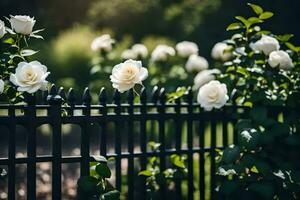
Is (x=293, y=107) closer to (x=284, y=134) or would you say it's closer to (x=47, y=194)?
(x=284, y=134)

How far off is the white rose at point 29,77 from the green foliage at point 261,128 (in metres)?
1.43

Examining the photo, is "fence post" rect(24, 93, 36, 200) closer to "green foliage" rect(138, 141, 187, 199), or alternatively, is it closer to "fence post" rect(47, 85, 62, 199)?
"fence post" rect(47, 85, 62, 199)

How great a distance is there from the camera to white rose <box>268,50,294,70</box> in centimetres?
403

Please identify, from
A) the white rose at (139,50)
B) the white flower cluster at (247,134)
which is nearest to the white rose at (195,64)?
the white rose at (139,50)

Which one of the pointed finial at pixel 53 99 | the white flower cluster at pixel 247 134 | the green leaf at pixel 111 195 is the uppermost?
the pointed finial at pixel 53 99

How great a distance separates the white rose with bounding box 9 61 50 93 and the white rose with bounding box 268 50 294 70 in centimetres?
177

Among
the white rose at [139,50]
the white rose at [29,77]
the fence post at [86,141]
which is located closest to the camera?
the white rose at [29,77]

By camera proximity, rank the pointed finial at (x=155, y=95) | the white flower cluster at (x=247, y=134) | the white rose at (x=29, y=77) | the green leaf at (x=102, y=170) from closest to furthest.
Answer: the white rose at (x=29, y=77), the green leaf at (x=102, y=170), the white flower cluster at (x=247, y=134), the pointed finial at (x=155, y=95)

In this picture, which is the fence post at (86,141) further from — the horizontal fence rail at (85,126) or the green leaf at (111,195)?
the green leaf at (111,195)

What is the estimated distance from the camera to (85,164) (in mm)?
3508

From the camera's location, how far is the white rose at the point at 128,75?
11.0ft

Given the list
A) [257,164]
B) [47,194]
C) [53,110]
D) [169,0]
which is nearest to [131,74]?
[53,110]

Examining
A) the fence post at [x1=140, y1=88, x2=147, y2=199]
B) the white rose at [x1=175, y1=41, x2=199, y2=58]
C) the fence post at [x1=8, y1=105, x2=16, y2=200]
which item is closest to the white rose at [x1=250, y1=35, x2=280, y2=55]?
the fence post at [x1=140, y1=88, x2=147, y2=199]

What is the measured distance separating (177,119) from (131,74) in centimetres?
81
